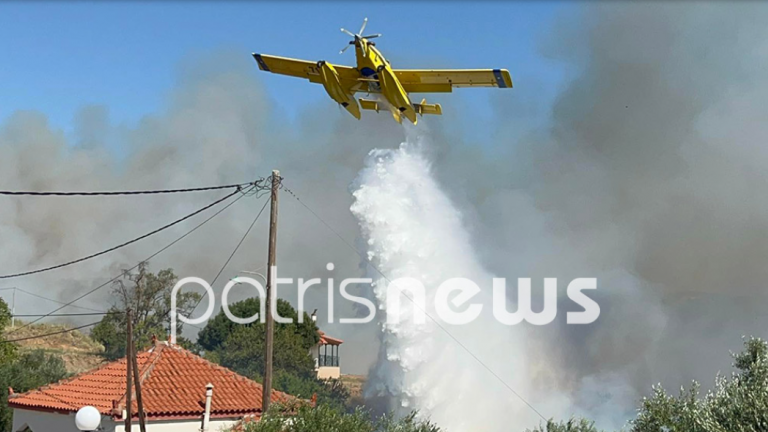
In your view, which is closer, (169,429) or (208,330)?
(169,429)

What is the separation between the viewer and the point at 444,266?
53.3m

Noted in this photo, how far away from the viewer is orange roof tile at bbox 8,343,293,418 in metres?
25.6

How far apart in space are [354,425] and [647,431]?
300 inches

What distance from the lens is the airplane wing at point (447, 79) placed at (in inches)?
1395

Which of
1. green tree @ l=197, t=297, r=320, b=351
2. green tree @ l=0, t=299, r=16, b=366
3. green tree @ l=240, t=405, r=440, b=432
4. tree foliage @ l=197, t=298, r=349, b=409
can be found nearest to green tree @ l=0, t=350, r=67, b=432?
green tree @ l=0, t=299, r=16, b=366

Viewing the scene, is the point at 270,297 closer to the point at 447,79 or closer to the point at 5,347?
the point at 447,79

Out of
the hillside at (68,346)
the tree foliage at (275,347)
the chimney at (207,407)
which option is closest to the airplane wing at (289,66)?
the chimney at (207,407)

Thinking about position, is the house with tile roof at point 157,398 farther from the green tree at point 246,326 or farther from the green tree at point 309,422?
the green tree at point 246,326

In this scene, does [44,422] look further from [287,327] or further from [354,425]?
[287,327]

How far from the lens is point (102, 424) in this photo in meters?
25.0

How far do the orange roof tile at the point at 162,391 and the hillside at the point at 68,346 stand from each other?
6075cm

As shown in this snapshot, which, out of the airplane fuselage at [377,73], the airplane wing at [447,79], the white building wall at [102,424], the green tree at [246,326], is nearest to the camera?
the white building wall at [102,424]

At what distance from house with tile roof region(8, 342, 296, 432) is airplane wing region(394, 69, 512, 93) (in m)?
15.6

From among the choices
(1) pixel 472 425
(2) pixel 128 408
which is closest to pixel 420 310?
(1) pixel 472 425
